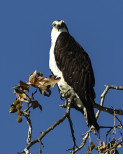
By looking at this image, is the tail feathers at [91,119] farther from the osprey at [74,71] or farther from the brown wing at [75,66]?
the brown wing at [75,66]

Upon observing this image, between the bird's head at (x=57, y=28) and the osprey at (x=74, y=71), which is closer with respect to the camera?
the osprey at (x=74, y=71)

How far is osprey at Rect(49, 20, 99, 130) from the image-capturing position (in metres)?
6.45

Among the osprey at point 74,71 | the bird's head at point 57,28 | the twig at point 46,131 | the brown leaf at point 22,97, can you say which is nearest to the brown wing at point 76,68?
the osprey at point 74,71

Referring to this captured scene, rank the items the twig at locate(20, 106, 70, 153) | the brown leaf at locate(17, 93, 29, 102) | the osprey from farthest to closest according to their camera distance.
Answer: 1. the osprey
2. the brown leaf at locate(17, 93, 29, 102)
3. the twig at locate(20, 106, 70, 153)

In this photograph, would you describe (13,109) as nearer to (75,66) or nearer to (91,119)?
(91,119)

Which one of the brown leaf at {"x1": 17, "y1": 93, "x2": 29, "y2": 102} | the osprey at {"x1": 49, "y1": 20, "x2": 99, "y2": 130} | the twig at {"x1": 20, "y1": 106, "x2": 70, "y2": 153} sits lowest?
the twig at {"x1": 20, "y1": 106, "x2": 70, "y2": 153}

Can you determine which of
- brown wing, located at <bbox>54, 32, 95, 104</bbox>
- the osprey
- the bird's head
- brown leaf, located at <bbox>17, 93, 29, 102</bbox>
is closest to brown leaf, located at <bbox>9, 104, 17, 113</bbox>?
brown leaf, located at <bbox>17, 93, 29, 102</bbox>

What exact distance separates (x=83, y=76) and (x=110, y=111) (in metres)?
0.94

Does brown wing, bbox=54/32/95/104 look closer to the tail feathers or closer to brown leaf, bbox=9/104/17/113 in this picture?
the tail feathers

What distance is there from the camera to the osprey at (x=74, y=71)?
21.1 ft

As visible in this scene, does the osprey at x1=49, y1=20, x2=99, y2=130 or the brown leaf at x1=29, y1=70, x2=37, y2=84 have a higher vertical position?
the osprey at x1=49, y1=20, x2=99, y2=130

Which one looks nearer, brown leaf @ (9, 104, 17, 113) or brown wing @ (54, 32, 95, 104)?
brown leaf @ (9, 104, 17, 113)
